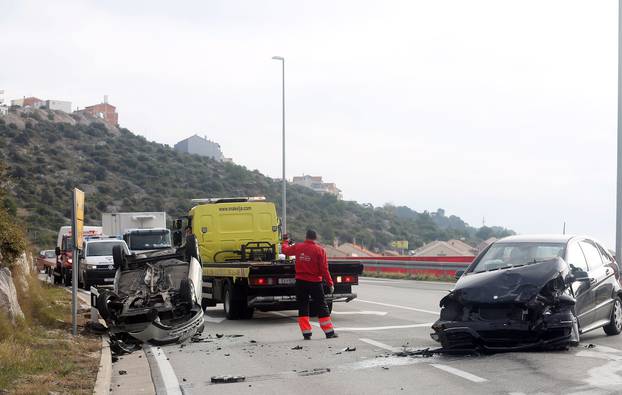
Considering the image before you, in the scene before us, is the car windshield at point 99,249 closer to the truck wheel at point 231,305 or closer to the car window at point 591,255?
the truck wheel at point 231,305

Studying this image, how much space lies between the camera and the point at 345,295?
52.0 feet

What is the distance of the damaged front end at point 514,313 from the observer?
9750 millimetres

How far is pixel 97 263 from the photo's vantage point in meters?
29.4

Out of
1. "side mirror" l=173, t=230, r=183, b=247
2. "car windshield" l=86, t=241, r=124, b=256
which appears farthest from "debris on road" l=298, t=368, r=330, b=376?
"car windshield" l=86, t=241, r=124, b=256

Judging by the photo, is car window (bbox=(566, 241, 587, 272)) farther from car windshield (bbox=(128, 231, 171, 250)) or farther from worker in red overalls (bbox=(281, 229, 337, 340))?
car windshield (bbox=(128, 231, 171, 250))

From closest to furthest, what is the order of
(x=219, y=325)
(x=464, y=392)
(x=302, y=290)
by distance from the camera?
1. (x=464, y=392)
2. (x=302, y=290)
3. (x=219, y=325)

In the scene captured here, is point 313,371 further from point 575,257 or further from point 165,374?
point 575,257

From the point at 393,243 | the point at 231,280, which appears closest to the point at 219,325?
the point at 231,280

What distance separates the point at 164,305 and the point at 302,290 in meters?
2.23

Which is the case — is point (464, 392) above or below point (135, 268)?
below

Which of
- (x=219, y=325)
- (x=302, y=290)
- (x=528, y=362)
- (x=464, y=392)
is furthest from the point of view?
(x=219, y=325)

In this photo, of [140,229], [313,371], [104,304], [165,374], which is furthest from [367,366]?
[140,229]

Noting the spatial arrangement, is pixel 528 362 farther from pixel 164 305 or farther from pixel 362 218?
pixel 362 218

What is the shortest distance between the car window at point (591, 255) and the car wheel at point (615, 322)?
0.62m
